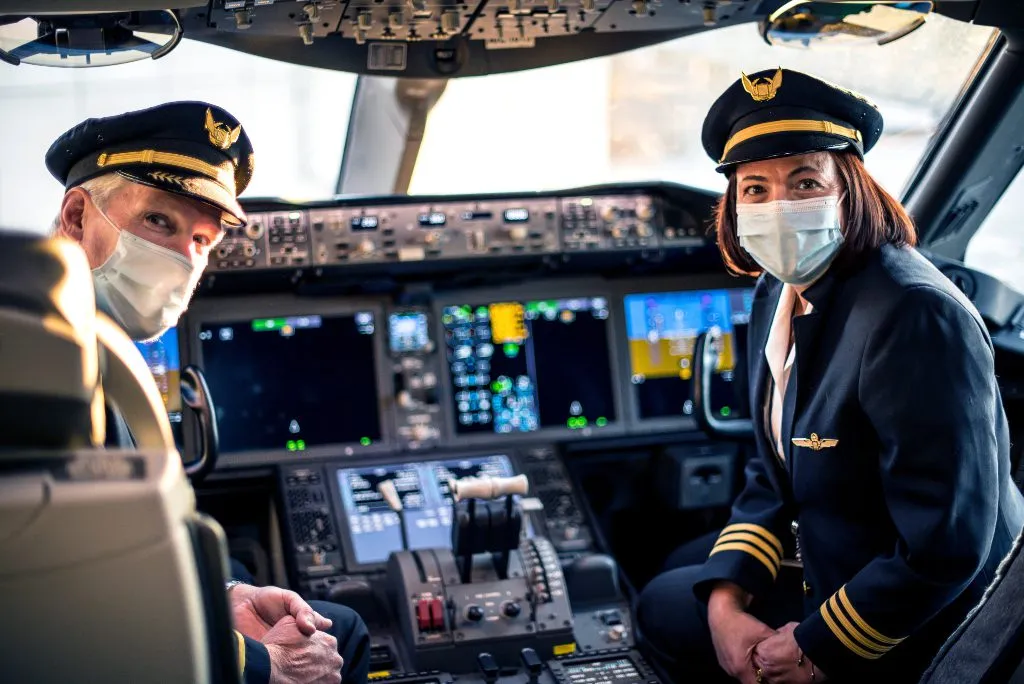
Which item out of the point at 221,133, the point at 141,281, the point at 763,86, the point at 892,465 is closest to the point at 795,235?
the point at 763,86

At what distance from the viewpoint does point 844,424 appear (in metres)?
2.22

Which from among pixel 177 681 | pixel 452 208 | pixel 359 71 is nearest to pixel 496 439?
pixel 452 208

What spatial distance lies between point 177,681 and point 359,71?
2.05 metres

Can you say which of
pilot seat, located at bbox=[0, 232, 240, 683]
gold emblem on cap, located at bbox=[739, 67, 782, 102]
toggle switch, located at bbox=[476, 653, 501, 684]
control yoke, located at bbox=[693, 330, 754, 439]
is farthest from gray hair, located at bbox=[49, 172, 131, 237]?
control yoke, located at bbox=[693, 330, 754, 439]

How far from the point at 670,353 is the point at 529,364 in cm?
47

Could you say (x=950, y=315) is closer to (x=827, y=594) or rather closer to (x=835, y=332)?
(x=835, y=332)

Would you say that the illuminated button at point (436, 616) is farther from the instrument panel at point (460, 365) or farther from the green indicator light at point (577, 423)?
the green indicator light at point (577, 423)

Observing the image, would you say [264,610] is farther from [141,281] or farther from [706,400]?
[706,400]

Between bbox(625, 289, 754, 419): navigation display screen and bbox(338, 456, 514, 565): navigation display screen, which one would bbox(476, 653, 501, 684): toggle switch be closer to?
bbox(338, 456, 514, 565): navigation display screen

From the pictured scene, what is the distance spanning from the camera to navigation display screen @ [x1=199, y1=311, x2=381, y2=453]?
352 centimetres

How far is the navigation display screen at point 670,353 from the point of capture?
3.86m

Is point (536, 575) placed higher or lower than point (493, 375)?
lower

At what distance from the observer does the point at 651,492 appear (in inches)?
153

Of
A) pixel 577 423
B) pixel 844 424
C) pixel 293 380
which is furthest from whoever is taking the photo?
pixel 577 423
